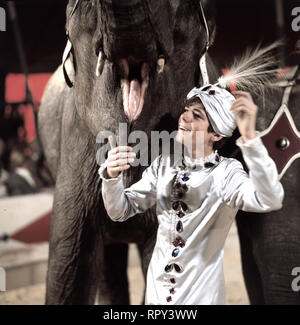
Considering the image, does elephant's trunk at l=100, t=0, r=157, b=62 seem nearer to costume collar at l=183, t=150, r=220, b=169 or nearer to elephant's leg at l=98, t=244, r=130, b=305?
costume collar at l=183, t=150, r=220, b=169

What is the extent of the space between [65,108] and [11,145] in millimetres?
915

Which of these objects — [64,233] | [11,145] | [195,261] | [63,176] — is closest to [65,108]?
[63,176]

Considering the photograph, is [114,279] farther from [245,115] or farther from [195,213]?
[245,115]

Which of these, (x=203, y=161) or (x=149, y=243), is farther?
(x=149, y=243)

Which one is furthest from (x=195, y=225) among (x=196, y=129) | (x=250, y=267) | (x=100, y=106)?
(x=250, y=267)

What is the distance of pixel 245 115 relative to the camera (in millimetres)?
744

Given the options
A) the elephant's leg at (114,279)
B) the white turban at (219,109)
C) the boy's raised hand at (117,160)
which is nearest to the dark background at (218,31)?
the white turban at (219,109)

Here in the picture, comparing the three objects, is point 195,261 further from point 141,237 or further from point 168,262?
point 141,237

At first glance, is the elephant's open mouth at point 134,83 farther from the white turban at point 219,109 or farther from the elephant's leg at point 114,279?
the elephant's leg at point 114,279

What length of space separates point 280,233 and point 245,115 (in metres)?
0.45

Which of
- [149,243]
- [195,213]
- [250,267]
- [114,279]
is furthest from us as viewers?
[114,279]

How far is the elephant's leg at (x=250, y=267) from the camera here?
1.22m

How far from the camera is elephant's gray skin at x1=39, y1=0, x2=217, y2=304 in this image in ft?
2.70

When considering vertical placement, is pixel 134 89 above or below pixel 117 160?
above
